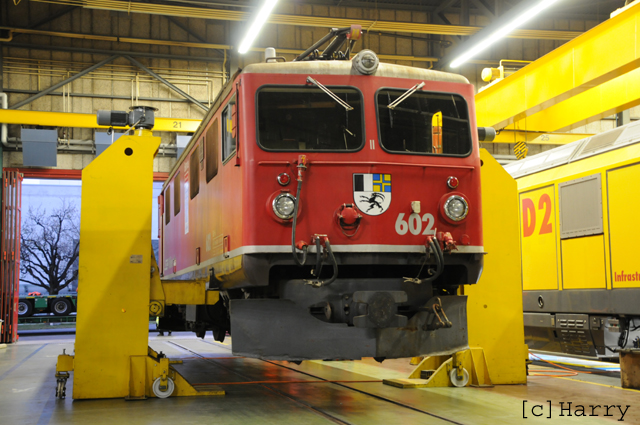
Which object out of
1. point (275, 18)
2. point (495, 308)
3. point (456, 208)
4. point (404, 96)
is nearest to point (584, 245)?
point (495, 308)

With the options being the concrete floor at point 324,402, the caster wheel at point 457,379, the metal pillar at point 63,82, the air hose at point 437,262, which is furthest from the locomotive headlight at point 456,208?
the metal pillar at point 63,82

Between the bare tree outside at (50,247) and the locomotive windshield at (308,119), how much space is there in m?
27.4

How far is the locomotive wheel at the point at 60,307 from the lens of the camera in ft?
78.6

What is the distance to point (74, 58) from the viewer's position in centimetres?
1850

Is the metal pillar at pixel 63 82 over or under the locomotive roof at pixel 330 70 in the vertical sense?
over

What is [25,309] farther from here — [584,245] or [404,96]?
[404,96]

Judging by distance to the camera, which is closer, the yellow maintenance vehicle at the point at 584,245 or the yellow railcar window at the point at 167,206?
the yellow maintenance vehicle at the point at 584,245

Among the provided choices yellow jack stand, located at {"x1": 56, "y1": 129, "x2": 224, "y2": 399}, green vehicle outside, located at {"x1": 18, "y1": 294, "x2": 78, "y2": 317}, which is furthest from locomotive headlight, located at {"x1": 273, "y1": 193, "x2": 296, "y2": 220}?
green vehicle outside, located at {"x1": 18, "y1": 294, "x2": 78, "y2": 317}

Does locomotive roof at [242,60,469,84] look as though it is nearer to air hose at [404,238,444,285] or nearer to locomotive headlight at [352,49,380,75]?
locomotive headlight at [352,49,380,75]

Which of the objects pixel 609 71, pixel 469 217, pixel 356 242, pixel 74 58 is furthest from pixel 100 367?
pixel 74 58

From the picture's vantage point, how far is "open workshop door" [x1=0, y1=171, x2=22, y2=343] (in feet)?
53.3

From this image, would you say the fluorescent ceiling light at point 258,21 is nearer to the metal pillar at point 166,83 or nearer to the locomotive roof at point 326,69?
the metal pillar at point 166,83

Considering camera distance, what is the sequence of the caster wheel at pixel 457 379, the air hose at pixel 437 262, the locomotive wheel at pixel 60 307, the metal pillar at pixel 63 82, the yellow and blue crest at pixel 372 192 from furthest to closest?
the locomotive wheel at pixel 60 307 < the metal pillar at pixel 63 82 < the caster wheel at pixel 457 379 < the yellow and blue crest at pixel 372 192 < the air hose at pixel 437 262

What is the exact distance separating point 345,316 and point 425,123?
6.25 ft
